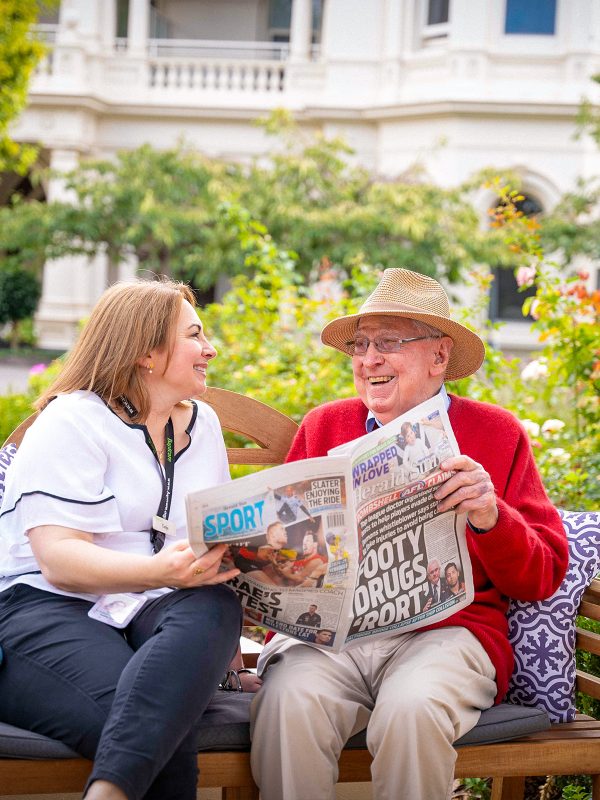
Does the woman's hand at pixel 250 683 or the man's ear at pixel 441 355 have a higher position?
the man's ear at pixel 441 355

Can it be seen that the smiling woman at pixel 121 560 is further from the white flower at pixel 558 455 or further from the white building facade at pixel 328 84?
the white building facade at pixel 328 84

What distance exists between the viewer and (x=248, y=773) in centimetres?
213

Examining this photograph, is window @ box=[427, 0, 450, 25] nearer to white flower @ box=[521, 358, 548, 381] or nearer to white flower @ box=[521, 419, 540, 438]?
white flower @ box=[521, 358, 548, 381]

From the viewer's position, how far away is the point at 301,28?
20344 millimetres

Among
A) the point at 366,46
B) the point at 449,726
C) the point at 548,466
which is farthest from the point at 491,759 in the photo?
the point at 366,46

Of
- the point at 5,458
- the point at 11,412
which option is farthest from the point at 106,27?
the point at 5,458

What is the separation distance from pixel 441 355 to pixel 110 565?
107 centimetres

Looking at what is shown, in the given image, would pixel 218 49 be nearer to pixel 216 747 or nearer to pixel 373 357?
pixel 373 357

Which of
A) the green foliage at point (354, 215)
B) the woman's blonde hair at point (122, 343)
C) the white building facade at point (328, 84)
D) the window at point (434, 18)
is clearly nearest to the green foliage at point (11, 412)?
the woman's blonde hair at point (122, 343)

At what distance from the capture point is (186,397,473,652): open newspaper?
1.96 metres

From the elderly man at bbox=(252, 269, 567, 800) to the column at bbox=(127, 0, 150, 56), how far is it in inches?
754

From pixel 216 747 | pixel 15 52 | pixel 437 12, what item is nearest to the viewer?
pixel 216 747

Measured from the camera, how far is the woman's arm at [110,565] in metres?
2.01

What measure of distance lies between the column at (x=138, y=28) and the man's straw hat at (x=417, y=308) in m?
19.2
